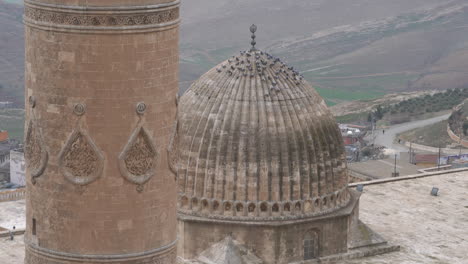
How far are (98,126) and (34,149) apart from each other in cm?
145

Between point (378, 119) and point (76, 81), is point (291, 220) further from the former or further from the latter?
point (378, 119)

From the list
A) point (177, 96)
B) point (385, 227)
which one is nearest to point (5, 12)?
point (385, 227)

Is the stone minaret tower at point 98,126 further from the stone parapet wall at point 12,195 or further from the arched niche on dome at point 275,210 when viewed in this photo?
the stone parapet wall at point 12,195

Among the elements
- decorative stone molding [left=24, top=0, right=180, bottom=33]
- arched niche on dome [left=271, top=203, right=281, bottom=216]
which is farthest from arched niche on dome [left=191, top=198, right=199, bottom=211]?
decorative stone molding [left=24, top=0, right=180, bottom=33]

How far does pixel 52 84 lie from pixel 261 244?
74.0ft

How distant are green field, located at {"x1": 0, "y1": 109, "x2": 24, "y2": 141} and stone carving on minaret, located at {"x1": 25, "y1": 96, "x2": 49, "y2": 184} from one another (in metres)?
102

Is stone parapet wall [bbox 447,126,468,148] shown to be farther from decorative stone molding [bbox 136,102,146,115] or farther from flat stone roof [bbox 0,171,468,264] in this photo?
decorative stone molding [bbox 136,102,146,115]

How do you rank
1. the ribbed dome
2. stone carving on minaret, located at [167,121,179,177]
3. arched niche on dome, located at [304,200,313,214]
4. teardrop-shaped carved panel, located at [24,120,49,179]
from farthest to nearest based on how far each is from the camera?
arched niche on dome, located at [304,200,313,214] < the ribbed dome < stone carving on minaret, located at [167,121,179,177] < teardrop-shaped carved panel, located at [24,120,49,179]

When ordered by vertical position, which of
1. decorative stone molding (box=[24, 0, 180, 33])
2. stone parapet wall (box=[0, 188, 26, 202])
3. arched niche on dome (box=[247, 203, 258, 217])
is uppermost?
decorative stone molding (box=[24, 0, 180, 33])

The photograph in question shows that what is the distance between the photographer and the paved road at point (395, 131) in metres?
116

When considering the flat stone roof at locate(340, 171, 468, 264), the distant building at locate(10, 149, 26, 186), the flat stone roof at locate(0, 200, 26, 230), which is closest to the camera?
the flat stone roof at locate(340, 171, 468, 264)

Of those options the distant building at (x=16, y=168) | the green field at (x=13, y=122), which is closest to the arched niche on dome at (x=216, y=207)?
the distant building at (x=16, y=168)

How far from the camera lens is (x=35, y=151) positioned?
88.9ft

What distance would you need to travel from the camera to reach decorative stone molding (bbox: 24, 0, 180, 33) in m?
26.0
